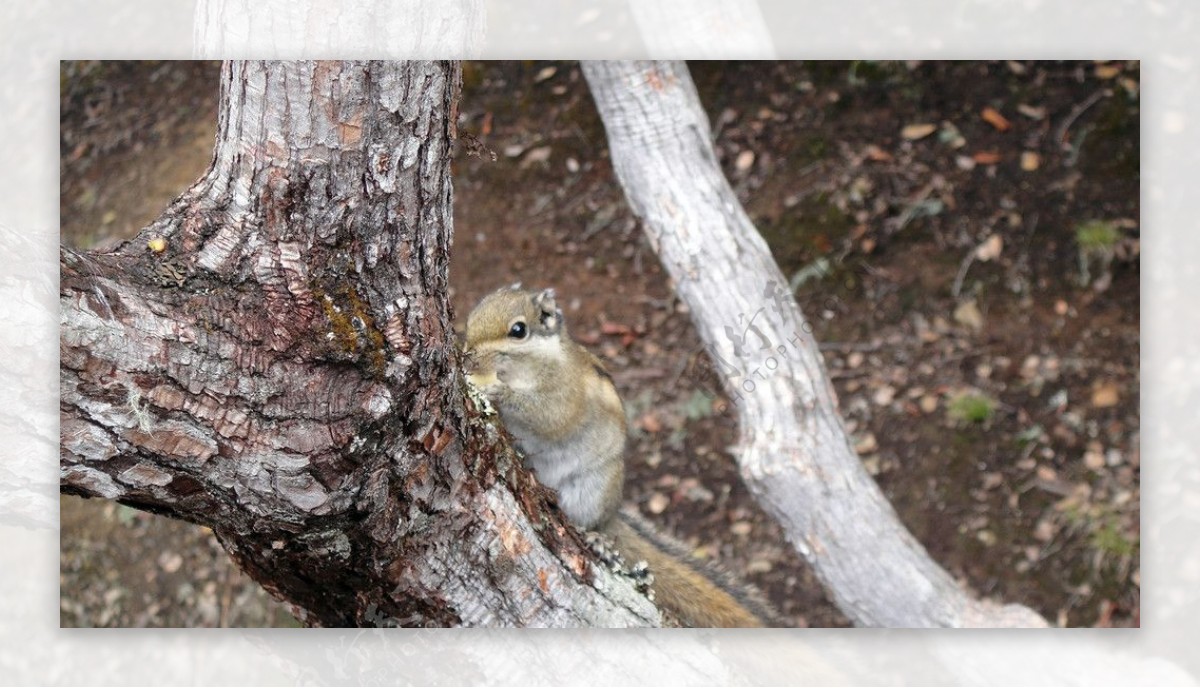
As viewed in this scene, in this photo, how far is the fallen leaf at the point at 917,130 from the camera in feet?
9.96

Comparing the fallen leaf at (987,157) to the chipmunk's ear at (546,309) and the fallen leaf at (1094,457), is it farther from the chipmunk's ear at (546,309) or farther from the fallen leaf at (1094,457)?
the chipmunk's ear at (546,309)

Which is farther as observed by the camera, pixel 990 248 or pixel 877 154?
pixel 877 154

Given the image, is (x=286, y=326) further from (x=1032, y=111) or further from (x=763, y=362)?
(x=1032, y=111)

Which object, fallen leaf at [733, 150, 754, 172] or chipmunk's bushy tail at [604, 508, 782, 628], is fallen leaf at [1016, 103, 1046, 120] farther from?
chipmunk's bushy tail at [604, 508, 782, 628]

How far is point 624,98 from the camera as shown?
2.75m

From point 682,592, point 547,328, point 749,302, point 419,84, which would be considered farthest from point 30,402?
point 749,302

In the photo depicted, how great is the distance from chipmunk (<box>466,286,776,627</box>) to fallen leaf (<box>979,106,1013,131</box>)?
4.08ft

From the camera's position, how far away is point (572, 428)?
7.52ft

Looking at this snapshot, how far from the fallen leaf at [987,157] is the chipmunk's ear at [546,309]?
1404mm

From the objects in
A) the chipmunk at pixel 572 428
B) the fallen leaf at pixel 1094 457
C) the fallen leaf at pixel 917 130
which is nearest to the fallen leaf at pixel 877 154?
the fallen leaf at pixel 917 130

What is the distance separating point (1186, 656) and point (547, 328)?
5.45 ft

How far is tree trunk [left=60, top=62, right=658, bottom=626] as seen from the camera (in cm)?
137

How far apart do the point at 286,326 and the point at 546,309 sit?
31.8 inches

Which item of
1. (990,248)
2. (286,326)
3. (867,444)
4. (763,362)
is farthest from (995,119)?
(286,326)
